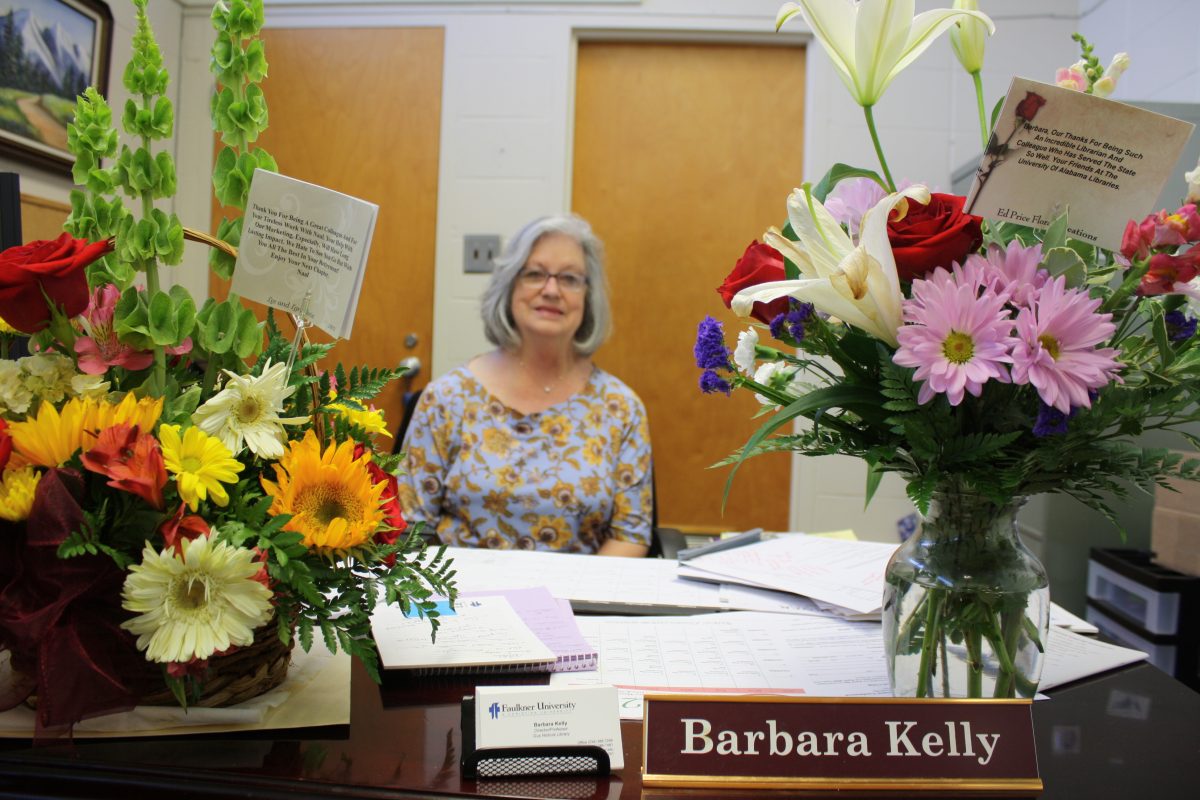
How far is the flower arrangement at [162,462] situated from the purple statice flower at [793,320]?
0.32 metres

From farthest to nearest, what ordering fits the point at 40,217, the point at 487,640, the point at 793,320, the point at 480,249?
the point at 480,249 < the point at 40,217 < the point at 487,640 < the point at 793,320

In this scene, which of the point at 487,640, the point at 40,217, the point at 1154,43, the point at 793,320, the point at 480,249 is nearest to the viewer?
the point at 793,320

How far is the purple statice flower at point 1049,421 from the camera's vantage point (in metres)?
0.54

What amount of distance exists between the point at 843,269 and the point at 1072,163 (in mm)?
209

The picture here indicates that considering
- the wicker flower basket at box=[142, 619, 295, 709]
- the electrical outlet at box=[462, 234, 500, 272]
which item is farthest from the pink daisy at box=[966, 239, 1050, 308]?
the electrical outlet at box=[462, 234, 500, 272]

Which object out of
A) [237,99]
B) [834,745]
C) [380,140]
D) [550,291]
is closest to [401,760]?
[834,745]

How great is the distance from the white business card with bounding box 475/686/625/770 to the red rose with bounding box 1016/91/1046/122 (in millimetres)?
517

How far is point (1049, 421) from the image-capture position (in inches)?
21.2

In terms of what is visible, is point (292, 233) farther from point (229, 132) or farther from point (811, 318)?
point (811, 318)

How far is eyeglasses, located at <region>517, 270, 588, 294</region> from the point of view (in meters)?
1.90

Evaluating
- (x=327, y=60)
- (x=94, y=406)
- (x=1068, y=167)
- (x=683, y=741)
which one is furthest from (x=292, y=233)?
(x=327, y=60)

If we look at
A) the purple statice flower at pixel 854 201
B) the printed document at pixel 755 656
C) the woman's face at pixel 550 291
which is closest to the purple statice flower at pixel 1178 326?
the purple statice flower at pixel 854 201

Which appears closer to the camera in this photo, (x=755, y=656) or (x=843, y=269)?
(x=843, y=269)

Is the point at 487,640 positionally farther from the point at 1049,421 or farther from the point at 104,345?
the point at 1049,421
